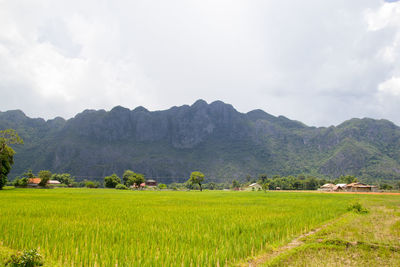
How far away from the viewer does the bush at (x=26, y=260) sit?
14.7 ft

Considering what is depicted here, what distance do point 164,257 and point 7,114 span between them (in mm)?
252509

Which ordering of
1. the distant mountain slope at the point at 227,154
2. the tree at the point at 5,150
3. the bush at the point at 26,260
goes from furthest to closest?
1. the distant mountain slope at the point at 227,154
2. the tree at the point at 5,150
3. the bush at the point at 26,260

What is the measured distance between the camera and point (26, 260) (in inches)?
177

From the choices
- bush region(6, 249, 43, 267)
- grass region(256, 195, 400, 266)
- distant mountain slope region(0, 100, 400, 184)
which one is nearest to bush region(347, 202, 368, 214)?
grass region(256, 195, 400, 266)

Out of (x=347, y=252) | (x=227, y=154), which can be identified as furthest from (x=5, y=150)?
(x=227, y=154)

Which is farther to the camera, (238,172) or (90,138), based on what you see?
(90,138)

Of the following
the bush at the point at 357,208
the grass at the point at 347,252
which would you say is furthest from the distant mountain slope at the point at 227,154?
the grass at the point at 347,252

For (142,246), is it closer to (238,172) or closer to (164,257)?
(164,257)

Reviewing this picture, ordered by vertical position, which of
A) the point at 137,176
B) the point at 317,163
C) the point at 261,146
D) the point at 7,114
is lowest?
the point at 137,176

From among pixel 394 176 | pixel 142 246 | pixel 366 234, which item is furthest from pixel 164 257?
pixel 394 176

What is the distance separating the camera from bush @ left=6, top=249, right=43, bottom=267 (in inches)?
177

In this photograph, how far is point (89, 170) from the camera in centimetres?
16800

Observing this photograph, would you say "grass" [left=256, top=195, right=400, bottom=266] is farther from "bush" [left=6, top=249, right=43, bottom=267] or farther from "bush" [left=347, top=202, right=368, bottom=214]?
"bush" [left=347, top=202, right=368, bottom=214]

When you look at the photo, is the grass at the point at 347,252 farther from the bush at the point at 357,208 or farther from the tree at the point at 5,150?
the tree at the point at 5,150
